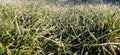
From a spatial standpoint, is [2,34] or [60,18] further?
[60,18]

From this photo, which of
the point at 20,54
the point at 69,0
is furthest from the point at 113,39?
the point at 69,0

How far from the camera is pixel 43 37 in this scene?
3805 mm

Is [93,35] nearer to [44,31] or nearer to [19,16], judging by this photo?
[44,31]

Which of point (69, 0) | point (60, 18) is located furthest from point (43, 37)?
point (69, 0)

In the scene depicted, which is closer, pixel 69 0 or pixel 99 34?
pixel 99 34

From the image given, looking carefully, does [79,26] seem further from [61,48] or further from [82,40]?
[61,48]

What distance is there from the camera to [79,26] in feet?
13.1

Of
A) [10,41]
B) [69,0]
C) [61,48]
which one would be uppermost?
[10,41]

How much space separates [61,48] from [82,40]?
36 centimetres

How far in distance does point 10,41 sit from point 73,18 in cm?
135

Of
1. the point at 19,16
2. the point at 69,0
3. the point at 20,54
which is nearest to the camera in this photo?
the point at 20,54

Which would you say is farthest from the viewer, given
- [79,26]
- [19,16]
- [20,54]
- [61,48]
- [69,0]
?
[69,0]

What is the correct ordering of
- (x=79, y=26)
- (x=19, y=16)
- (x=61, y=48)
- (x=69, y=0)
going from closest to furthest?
(x=61, y=48), (x=79, y=26), (x=19, y=16), (x=69, y=0)

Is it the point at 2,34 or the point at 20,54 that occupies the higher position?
the point at 2,34
